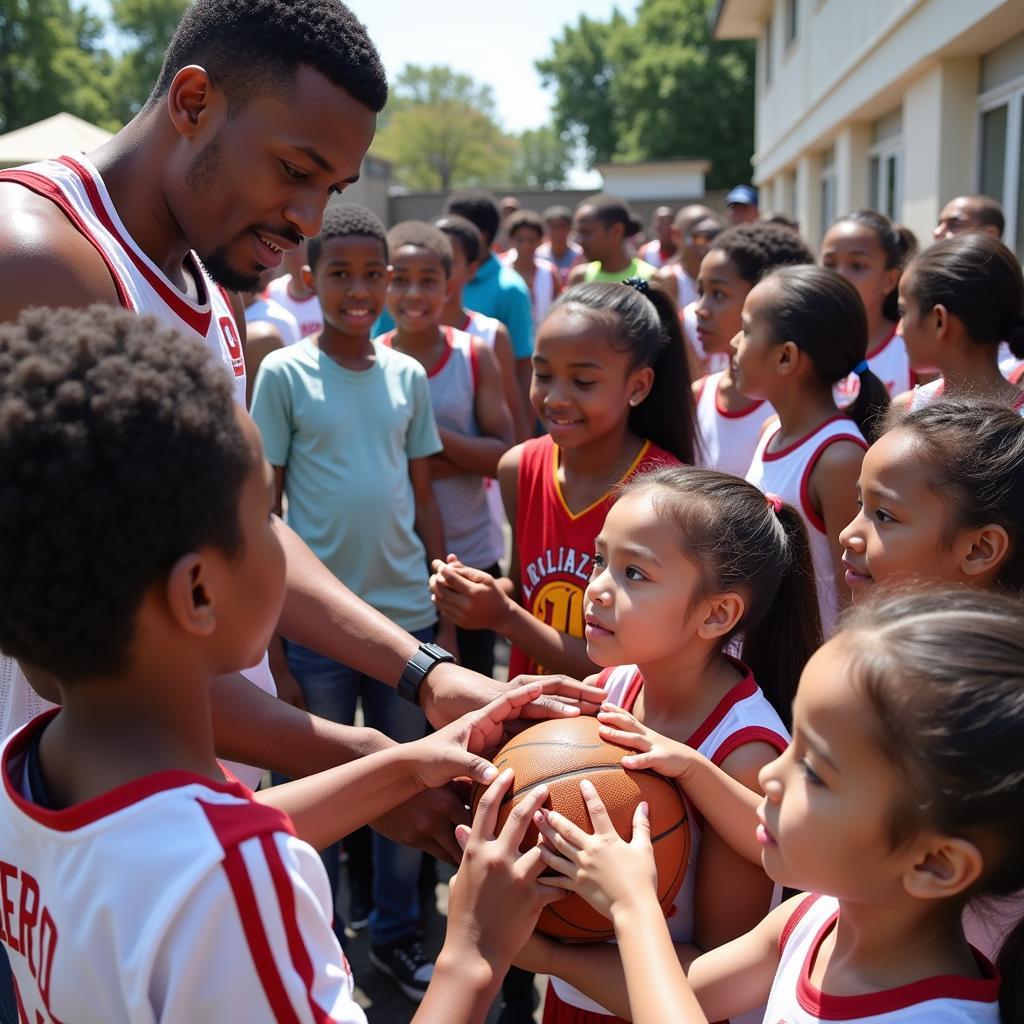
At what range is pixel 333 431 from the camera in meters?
4.15

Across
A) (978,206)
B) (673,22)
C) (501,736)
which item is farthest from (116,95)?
(501,736)

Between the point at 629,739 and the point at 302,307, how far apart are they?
641cm

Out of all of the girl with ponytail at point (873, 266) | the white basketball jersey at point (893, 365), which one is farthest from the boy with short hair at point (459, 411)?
the girl with ponytail at point (873, 266)

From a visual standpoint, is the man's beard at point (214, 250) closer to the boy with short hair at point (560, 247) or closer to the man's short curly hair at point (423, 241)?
the man's short curly hair at point (423, 241)

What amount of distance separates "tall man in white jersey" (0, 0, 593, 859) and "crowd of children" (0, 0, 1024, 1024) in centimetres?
1

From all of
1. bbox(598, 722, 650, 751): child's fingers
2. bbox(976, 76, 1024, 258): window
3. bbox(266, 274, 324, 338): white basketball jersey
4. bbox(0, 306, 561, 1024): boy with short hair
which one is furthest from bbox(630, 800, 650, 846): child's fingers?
bbox(976, 76, 1024, 258): window

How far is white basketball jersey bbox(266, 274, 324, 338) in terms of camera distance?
7.60 m

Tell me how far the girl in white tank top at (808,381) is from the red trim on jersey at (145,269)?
6.76ft

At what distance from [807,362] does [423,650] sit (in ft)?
6.64

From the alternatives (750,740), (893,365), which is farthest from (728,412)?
(750,740)

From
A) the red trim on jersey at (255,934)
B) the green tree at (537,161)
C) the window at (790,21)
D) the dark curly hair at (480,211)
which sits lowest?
the red trim on jersey at (255,934)

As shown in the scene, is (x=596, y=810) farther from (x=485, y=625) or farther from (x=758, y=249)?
(x=758, y=249)

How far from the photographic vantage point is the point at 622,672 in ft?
8.29

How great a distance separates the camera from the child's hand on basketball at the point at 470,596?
3.03 m
